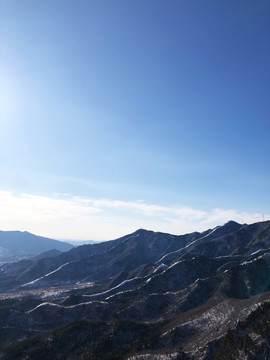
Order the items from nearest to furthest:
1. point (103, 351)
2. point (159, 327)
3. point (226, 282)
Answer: point (103, 351) < point (159, 327) < point (226, 282)

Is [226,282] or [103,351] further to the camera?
[226,282]

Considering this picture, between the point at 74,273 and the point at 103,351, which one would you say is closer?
the point at 103,351

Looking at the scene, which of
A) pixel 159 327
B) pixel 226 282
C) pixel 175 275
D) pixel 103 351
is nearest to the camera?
pixel 103 351

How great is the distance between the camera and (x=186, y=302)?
85.5 metres

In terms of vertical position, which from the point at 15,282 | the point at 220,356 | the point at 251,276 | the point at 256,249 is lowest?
the point at 15,282

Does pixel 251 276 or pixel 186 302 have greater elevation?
pixel 251 276

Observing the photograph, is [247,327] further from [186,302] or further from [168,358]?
[186,302]

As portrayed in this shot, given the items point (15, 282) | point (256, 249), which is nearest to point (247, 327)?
point (256, 249)

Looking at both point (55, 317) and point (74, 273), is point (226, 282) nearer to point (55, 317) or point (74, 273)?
point (55, 317)

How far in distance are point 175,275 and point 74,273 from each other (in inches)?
3713

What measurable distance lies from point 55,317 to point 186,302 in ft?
133

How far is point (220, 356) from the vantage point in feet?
138

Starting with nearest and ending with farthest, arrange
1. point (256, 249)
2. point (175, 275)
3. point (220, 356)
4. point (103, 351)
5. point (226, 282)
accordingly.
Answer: point (220, 356) < point (103, 351) < point (226, 282) < point (175, 275) < point (256, 249)

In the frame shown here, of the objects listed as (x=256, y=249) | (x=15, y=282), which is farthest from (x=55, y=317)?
(x=15, y=282)
